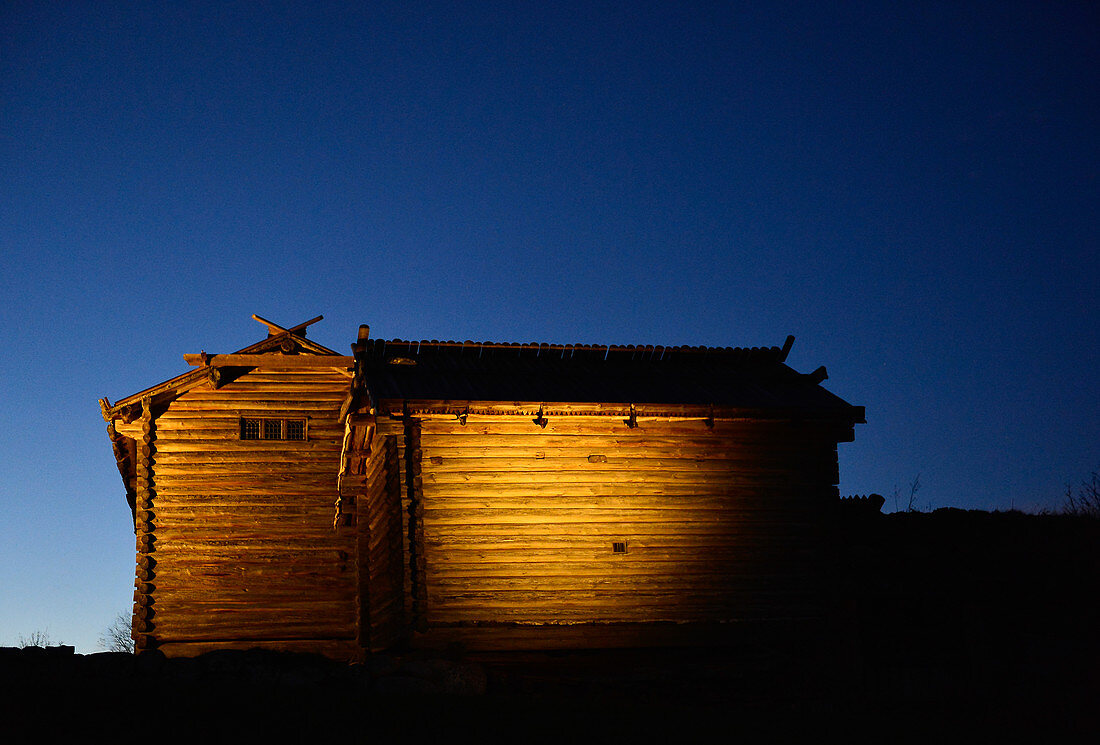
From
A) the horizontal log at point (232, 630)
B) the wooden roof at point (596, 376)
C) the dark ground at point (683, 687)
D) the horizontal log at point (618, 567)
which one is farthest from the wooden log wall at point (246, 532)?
the horizontal log at point (618, 567)

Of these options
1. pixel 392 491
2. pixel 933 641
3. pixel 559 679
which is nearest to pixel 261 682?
pixel 392 491

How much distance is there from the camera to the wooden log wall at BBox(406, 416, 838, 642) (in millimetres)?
16875

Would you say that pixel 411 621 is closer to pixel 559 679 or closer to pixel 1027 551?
pixel 559 679

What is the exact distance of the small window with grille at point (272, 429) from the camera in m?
Result: 22.4

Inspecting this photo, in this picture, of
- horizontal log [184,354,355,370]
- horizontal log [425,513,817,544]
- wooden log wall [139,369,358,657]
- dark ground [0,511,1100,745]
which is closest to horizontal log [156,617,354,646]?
wooden log wall [139,369,358,657]

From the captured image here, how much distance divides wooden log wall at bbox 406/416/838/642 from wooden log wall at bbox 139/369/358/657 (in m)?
6.03

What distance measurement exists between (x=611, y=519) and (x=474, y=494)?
8.48 feet

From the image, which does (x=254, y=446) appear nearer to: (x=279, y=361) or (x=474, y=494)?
(x=279, y=361)

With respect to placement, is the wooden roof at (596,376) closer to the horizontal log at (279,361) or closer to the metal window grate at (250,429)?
the horizontal log at (279,361)

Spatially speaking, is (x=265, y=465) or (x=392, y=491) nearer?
(x=392, y=491)

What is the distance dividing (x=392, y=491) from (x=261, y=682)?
380 centimetres

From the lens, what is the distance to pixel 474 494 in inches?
674

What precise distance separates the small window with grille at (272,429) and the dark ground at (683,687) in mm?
5127

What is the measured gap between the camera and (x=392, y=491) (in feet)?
56.2
